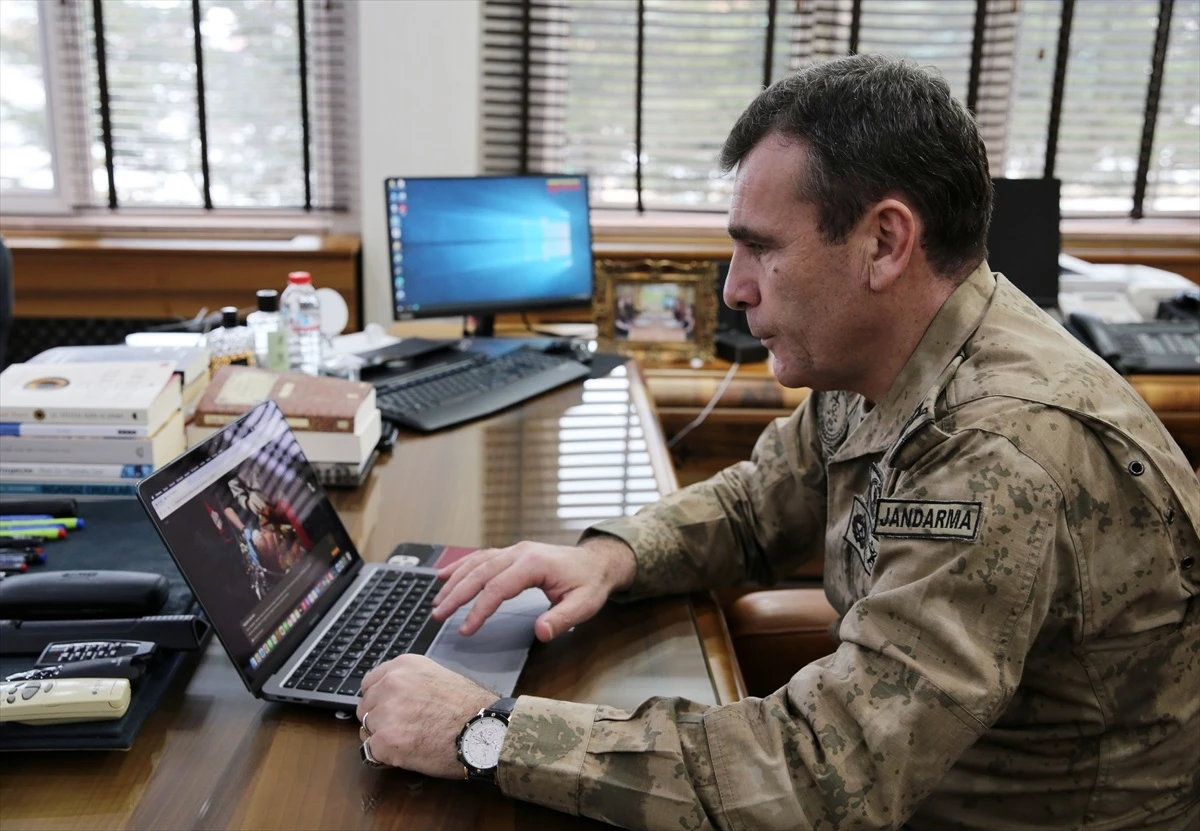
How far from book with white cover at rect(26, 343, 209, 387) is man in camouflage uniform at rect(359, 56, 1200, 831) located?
0.68m

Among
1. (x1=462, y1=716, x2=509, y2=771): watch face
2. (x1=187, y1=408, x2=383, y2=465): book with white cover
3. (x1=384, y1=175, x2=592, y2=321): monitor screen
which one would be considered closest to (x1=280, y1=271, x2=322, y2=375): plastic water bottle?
(x1=384, y1=175, x2=592, y2=321): monitor screen

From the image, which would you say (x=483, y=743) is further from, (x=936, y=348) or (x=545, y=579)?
(x=936, y=348)

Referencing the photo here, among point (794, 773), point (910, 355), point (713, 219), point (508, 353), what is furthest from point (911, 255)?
point (713, 219)

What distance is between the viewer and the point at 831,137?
0.95 m

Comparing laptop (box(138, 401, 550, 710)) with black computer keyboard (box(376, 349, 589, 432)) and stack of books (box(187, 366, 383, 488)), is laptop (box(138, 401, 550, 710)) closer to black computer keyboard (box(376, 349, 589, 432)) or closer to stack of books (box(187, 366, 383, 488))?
stack of books (box(187, 366, 383, 488))

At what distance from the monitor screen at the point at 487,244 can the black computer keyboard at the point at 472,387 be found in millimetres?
191

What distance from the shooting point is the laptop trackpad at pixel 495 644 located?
975mm

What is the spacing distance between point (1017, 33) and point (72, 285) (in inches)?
110

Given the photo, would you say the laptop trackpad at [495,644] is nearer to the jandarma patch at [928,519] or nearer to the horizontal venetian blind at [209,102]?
the jandarma patch at [928,519]

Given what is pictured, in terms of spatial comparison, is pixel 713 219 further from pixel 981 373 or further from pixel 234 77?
pixel 981 373

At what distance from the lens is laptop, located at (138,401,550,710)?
3.03ft

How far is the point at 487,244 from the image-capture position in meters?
2.32

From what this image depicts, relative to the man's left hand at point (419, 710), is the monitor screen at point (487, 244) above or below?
above

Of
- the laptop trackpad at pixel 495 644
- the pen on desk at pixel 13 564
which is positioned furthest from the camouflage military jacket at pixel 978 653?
the pen on desk at pixel 13 564
